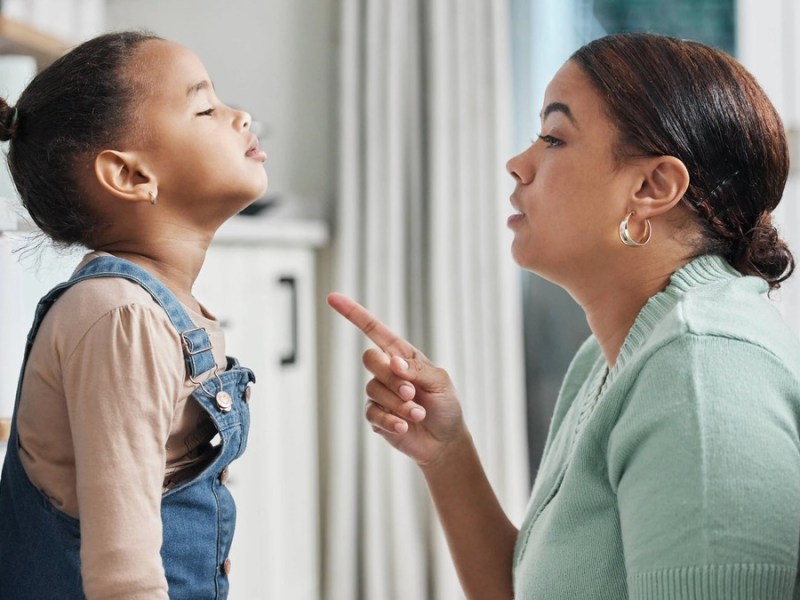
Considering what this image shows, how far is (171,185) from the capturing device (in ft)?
3.19

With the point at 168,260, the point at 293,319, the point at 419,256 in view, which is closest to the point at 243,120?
the point at 168,260

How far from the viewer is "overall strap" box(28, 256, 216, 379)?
85 cm

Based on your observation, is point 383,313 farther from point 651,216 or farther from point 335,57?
point 651,216

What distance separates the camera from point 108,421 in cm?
77

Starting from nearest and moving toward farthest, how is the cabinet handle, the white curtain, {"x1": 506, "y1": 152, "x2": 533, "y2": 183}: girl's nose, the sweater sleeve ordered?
the sweater sleeve < {"x1": 506, "y1": 152, "x2": 533, "y2": 183}: girl's nose < the cabinet handle < the white curtain

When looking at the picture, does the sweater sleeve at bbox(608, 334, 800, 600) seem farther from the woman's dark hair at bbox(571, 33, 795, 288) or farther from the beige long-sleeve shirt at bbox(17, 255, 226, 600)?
the beige long-sleeve shirt at bbox(17, 255, 226, 600)

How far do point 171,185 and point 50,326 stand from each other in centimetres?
22

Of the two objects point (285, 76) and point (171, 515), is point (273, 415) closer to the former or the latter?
point (285, 76)

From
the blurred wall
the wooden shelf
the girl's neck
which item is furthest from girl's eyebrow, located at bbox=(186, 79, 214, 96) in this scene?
the blurred wall

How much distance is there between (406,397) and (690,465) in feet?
1.40

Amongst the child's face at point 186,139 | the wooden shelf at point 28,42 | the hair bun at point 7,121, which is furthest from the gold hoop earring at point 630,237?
the wooden shelf at point 28,42

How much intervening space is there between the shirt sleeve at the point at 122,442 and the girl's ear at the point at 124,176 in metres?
0.17

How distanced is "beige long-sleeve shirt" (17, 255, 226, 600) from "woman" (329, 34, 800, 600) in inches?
13.3

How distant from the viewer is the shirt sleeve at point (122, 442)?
739 millimetres
